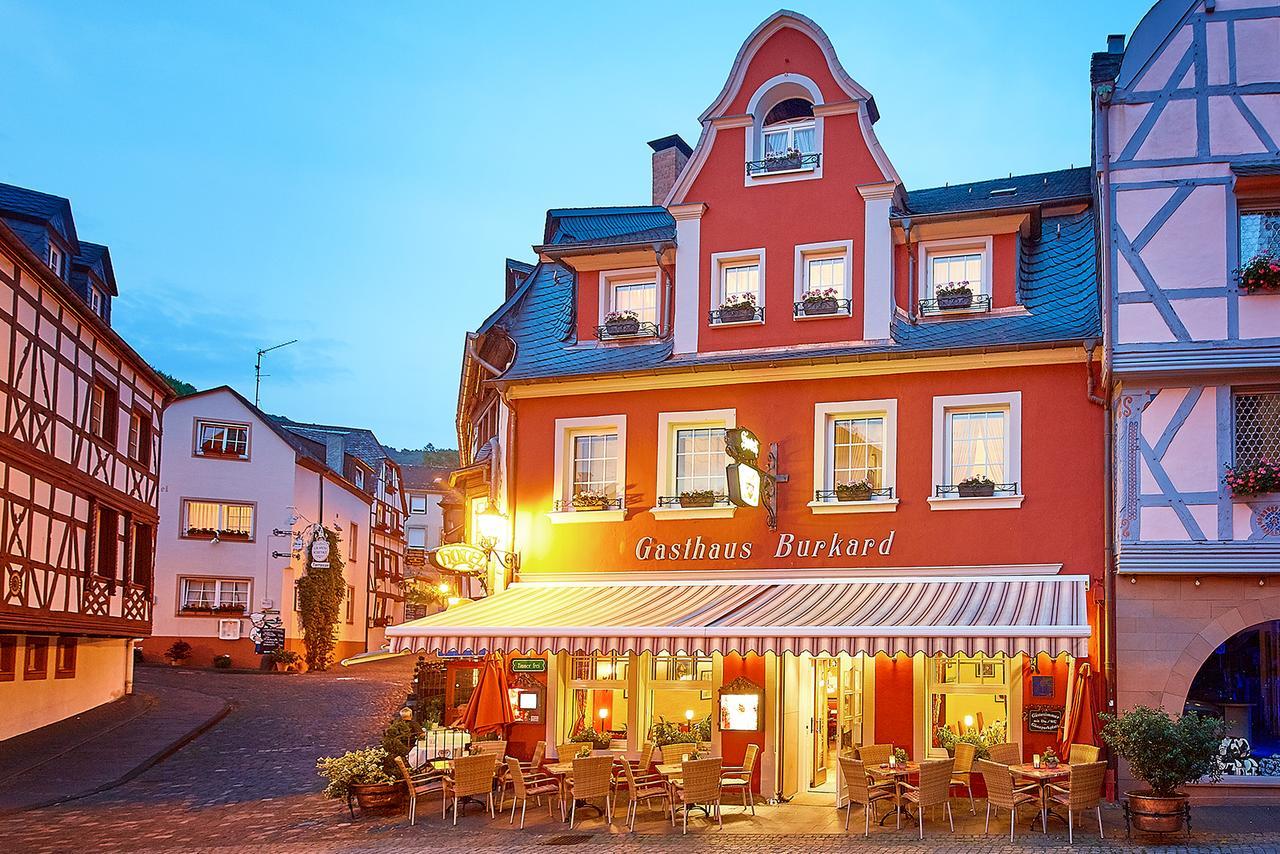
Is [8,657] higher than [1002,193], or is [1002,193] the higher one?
[1002,193]

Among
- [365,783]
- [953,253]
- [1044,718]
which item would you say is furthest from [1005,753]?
[365,783]

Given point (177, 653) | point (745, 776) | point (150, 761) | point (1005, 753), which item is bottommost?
Answer: point (150, 761)

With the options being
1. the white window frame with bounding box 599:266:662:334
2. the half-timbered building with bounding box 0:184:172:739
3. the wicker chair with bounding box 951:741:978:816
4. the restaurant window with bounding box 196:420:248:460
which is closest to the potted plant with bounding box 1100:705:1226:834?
the wicker chair with bounding box 951:741:978:816

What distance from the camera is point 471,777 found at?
55.5 feet

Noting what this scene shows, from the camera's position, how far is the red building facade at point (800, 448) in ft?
57.6

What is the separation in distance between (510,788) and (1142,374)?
390 inches

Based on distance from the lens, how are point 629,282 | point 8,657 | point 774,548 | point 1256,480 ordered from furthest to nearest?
point 8,657 < point 629,282 < point 774,548 < point 1256,480

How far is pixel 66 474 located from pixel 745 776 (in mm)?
14215

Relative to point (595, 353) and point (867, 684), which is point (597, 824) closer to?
point (867, 684)

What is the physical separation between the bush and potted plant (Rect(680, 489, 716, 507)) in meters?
6.55

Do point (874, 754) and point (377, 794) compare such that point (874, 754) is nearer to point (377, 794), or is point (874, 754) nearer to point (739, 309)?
point (377, 794)

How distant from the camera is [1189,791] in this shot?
16406 mm

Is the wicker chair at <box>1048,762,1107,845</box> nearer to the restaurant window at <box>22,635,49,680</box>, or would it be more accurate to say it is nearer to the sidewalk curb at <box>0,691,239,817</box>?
the sidewalk curb at <box>0,691,239,817</box>

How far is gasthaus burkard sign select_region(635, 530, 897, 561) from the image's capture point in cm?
1858
